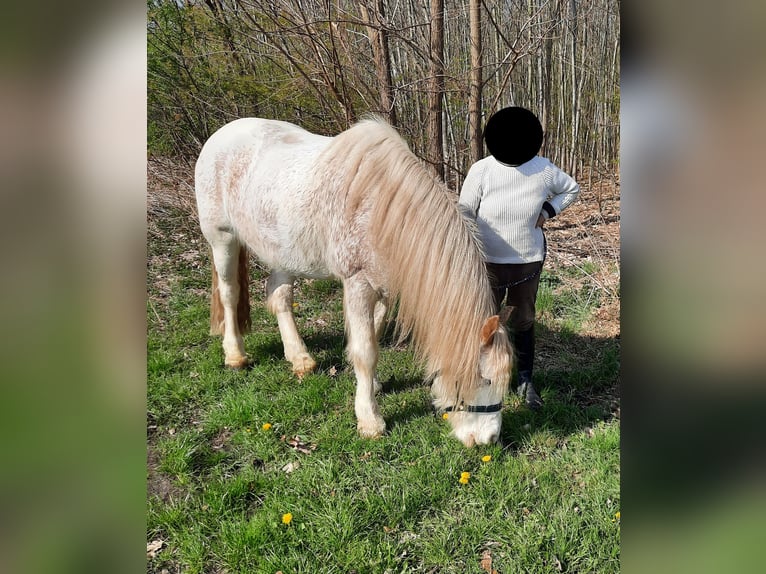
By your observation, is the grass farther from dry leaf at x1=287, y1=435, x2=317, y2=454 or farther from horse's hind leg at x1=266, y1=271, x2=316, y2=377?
horse's hind leg at x1=266, y1=271, x2=316, y2=377

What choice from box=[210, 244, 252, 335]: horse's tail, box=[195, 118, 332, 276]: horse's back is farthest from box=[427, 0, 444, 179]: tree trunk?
box=[210, 244, 252, 335]: horse's tail

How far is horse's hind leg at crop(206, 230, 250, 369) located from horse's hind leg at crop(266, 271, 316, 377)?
0.92ft

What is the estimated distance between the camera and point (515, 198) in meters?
2.69

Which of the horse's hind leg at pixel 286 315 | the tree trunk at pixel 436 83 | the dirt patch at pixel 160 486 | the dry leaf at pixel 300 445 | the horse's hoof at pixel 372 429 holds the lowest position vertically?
the dirt patch at pixel 160 486

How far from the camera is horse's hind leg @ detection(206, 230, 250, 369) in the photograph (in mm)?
3662

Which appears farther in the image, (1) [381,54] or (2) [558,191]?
(1) [381,54]

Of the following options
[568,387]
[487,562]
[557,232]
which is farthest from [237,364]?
[557,232]

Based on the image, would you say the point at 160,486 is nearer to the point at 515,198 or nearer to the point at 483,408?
the point at 483,408

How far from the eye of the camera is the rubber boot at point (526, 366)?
3094mm

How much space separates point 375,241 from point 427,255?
1.14 ft

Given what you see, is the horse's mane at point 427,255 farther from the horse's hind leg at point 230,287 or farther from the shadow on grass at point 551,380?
the horse's hind leg at point 230,287

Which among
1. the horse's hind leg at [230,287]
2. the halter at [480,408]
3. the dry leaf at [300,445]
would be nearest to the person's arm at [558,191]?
the halter at [480,408]
